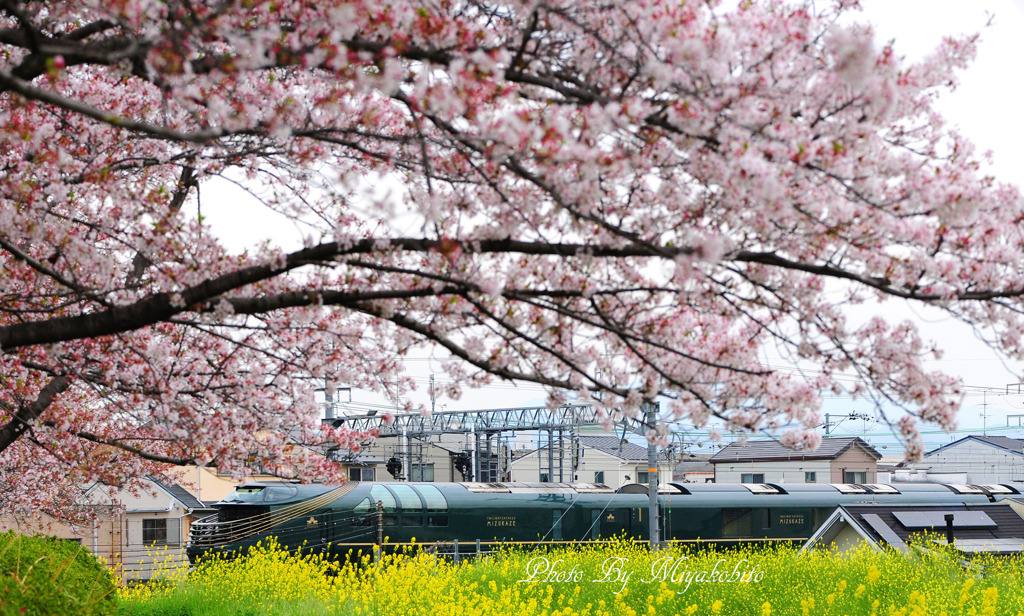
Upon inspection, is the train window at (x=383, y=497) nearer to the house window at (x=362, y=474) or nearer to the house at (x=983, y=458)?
the house window at (x=362, y=474)

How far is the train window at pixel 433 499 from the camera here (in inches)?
852

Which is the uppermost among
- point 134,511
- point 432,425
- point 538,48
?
point 538,48

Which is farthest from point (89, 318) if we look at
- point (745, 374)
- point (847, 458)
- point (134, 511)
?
point (847, 458)

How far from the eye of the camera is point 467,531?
21875mm

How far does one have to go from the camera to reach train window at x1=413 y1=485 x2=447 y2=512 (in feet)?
71.0

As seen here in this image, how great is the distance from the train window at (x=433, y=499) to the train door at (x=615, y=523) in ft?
14.5

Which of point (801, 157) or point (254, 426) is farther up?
point (801, 157)

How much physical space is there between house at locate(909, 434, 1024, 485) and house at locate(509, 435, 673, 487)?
50.1 ft

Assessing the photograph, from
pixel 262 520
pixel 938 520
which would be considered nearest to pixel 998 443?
pixel 938 520

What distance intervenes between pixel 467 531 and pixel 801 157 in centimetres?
1916

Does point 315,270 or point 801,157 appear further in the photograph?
point 315,270

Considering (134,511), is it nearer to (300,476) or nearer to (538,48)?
(300,476)

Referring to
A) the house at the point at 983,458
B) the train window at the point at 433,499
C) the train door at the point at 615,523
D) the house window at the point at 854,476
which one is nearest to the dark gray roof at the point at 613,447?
the house window at the point at 854,476

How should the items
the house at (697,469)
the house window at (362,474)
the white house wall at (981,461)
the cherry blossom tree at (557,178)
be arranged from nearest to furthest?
the cherry blossom tree at (557,178)
the house window at (362,474)
the white house wall at (981,461)
the house at (697,469)
